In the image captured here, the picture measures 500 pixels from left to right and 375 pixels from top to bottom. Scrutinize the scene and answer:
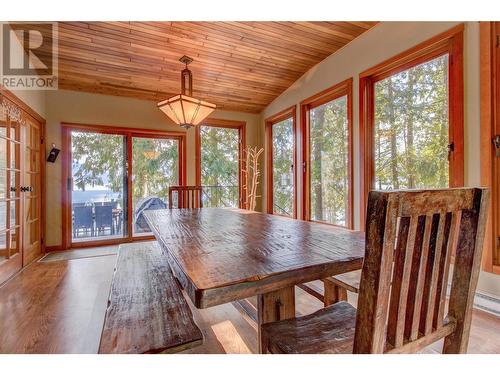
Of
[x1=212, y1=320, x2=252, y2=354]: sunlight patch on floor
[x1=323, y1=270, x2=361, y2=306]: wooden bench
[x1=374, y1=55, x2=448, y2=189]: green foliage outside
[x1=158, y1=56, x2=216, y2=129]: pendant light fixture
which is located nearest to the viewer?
[x1=323, y1=270, x2=361, y2=306]: wooden bench

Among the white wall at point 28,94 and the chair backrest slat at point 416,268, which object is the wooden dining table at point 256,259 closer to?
the chair backrest slat at point 416,268

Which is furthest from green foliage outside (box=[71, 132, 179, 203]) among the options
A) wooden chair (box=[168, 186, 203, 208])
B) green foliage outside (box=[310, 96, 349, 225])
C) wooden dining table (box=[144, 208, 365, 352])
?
wooden dining table (box=[144, 208, 365, 352])

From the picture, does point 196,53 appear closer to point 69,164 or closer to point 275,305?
point 69,164

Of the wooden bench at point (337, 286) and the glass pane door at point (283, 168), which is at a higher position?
the glass pane door at point (283, 168)

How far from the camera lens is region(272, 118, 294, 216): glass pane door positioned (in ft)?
14.3

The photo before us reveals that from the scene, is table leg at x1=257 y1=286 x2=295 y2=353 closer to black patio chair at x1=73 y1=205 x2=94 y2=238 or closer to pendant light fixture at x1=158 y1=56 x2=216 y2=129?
pendant light fixture at x1=158 y1=56 x2=216 y2=129

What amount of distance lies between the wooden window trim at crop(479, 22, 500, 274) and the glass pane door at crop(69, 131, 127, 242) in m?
4.49

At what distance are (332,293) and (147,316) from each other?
1.07 meters

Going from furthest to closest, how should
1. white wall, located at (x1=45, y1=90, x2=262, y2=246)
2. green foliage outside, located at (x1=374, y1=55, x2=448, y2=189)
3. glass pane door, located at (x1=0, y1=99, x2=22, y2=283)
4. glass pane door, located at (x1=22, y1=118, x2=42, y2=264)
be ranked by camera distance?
white wall, located at (x1=45, y1=90, x2=262, y2=246), glass pane door, located at (x1=22, y1=118, x2=42, y2=264), glass pane door, located at (x1=0, y1=99, x2=22, y2=283), green foliage outside, located at (x1=374, y1=55, x2=448, y2=189)

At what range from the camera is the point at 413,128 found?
2529 millimetres

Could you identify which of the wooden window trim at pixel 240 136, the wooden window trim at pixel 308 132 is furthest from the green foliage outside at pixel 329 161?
the wooden window trim at pixel 240 136

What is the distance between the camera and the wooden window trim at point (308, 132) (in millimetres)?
3117

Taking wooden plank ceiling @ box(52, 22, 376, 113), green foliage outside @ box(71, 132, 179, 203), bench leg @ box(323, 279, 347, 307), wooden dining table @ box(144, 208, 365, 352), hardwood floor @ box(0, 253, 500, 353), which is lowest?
hardwood floor @ box(0, 253, 500, 353)

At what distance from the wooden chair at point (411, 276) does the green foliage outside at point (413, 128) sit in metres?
1.74
